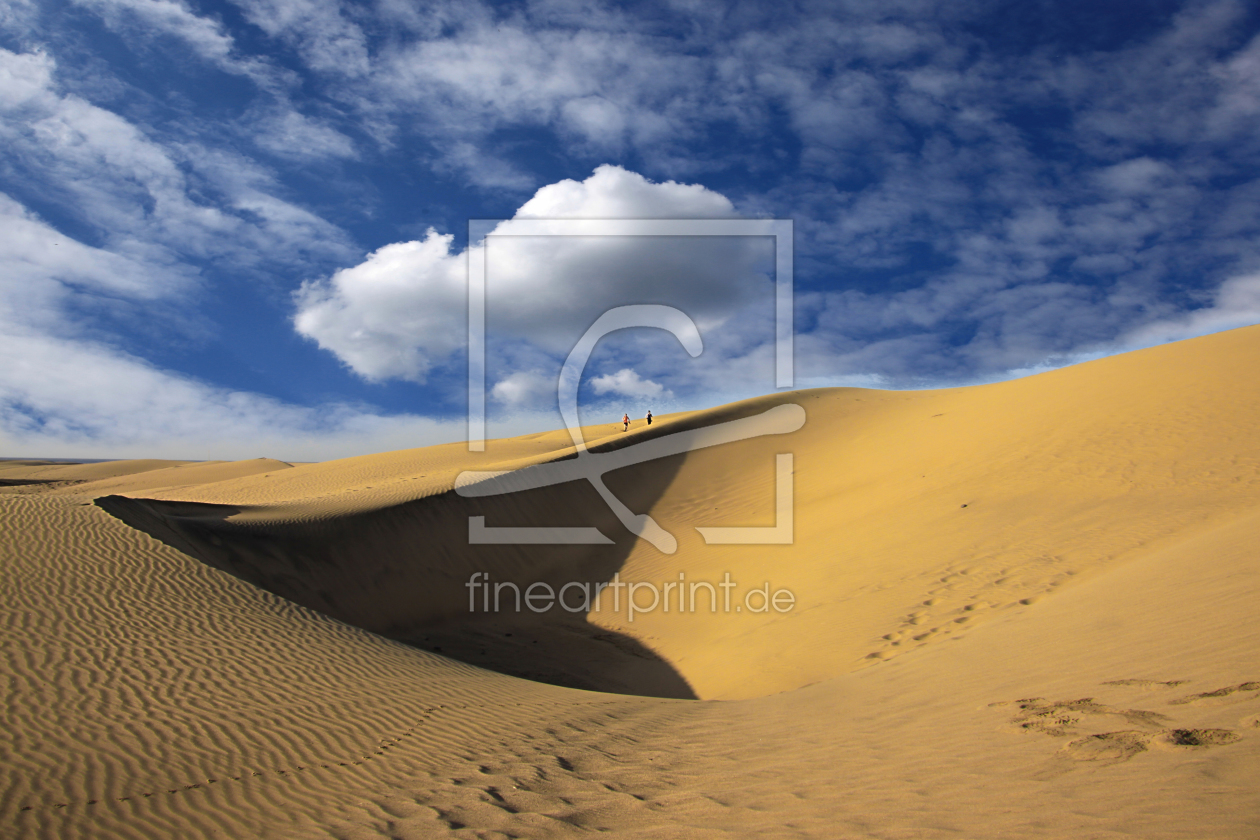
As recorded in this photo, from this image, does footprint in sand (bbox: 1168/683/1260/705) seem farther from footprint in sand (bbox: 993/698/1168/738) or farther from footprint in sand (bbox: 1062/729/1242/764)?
footprint in sand (bbox: 1062/729/1242/764)

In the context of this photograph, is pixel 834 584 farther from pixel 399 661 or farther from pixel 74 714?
pixel 74 714

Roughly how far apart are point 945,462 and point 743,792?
14.3m

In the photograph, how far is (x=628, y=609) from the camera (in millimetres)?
13859

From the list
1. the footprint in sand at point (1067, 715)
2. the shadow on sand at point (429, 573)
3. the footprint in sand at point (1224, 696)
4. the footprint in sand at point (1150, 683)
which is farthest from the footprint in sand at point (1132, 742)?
the shadow on sand at point (429, 573)

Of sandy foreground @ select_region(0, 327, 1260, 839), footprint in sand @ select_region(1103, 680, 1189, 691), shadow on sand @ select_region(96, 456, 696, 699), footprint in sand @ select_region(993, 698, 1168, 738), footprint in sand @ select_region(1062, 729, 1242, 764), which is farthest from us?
shadow on sand @ select_region(96, 456, 696, 699)

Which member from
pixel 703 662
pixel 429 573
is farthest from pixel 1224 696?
pixel 429 573

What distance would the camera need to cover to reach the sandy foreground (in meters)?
4.04

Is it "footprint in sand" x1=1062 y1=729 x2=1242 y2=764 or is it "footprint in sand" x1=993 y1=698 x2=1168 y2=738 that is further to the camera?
"footprint in sand" x1=993 y1=698 x2=1168 y2=738

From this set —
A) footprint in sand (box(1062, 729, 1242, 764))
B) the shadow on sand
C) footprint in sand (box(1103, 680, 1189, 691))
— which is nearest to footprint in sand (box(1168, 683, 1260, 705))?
footprint in sand (box(1103, 680, 1189, 691))

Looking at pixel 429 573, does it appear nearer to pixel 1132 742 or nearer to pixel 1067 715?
pixel 1067 715

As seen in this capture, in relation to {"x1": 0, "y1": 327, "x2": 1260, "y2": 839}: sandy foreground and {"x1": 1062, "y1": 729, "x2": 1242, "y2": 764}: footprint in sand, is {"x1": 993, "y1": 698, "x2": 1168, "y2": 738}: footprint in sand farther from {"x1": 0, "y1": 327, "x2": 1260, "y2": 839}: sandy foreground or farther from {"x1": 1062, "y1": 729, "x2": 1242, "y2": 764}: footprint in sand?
{"x1": 1062, "y1": 729, "x2": 1242, "y2": 764}: footprint in sand

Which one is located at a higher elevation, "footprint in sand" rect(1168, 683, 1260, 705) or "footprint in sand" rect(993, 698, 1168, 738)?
"footprint in sand" rect(1168, 683, 1260, 705)

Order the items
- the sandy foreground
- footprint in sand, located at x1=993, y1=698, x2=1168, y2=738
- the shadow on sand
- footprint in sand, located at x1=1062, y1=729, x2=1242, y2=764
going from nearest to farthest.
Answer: footprint in sand, located at x1=1062, y1=729, x2=1242, y2=764 < the sandy foreground < footprint in sand, located at x1=993, y1=698, x2=1168, y2=738 < the shadow on sand

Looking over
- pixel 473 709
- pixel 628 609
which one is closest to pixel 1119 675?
pixel 473 709
